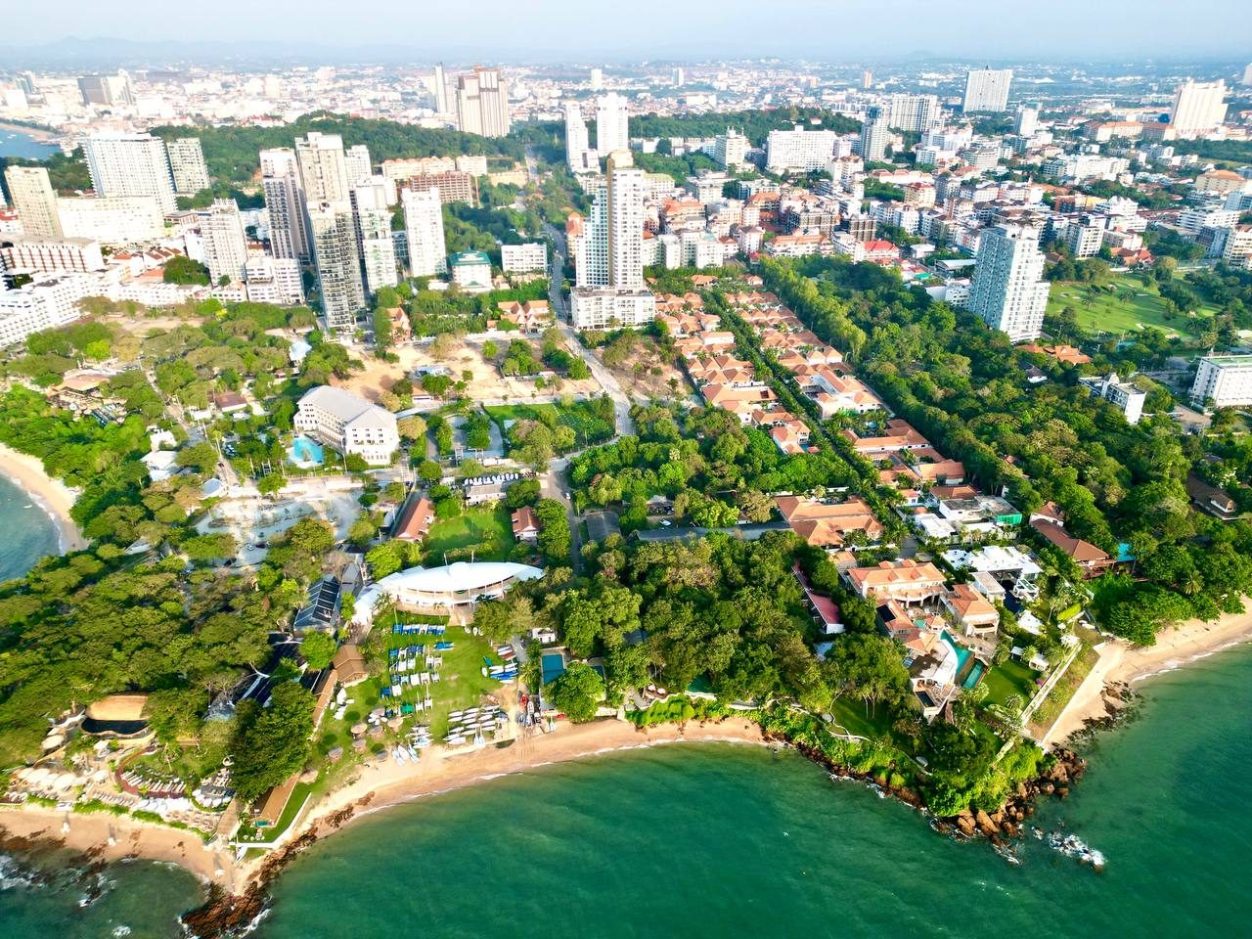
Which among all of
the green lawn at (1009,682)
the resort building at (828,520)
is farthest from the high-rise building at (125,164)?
the green lawn at (1009,682)

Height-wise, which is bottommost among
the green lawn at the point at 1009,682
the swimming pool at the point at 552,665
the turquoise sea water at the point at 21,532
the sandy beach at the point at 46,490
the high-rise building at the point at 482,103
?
the turquoise sea water at the point at 21,532

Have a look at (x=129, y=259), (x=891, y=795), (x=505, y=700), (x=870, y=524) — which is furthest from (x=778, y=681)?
(x=129, y=259)

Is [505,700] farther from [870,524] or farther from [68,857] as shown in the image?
[870,524]

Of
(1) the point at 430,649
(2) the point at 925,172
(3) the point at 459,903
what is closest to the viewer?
(3) the point at 459,903

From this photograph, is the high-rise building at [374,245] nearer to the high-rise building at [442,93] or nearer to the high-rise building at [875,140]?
the high-rise building at [875,140]

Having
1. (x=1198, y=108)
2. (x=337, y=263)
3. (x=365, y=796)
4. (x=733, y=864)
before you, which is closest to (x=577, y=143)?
(x=337, y=263)
